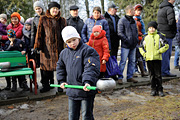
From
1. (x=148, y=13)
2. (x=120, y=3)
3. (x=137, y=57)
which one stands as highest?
(x=120, y=3)

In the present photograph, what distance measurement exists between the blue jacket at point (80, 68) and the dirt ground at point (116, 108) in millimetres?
1121

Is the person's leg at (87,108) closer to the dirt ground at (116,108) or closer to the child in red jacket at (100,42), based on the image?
the dirt ground at (116,108)

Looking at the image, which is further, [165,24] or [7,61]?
[165,24]

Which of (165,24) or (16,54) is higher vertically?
(165,24)

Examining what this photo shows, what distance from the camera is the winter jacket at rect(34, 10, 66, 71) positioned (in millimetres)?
4684

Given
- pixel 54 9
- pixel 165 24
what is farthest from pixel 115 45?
pixel 54 9

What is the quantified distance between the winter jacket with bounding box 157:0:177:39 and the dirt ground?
6.89 ft

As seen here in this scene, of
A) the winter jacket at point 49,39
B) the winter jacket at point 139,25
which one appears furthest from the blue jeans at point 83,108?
the winter jacket at point 139,25

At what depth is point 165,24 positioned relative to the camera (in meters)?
6.25

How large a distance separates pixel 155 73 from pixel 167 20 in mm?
2380

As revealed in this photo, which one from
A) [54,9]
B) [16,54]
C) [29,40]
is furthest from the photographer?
[29,40]

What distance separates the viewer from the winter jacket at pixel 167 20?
6.00 meters

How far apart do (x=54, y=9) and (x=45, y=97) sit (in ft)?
6.58

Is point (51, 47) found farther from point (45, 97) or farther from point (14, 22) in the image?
point (14, 22)
